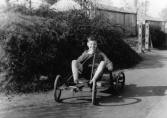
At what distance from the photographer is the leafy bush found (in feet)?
28.6

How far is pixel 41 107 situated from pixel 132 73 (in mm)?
6037

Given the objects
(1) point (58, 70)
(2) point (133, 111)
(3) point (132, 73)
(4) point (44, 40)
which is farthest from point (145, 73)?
(2) point (133, 111)

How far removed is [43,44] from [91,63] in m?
2.04

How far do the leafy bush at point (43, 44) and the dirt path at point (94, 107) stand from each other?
85 cm

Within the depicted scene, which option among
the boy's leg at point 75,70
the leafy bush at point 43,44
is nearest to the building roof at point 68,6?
the leafy bush at point 43,44

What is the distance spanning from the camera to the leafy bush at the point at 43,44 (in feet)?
28.6

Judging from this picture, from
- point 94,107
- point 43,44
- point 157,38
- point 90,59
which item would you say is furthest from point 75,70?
point 157,38

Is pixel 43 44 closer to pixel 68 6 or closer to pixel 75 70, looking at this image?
pixel 75 70

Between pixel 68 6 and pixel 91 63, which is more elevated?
pixel 68 6

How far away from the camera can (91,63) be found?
8.24 metres

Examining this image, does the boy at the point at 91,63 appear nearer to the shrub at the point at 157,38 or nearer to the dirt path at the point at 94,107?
the dirt path at the point at 94,107

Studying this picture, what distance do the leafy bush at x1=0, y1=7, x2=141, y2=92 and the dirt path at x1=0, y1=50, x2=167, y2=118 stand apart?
850mm

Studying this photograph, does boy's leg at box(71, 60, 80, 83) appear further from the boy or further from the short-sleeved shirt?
the short-sleeved shirt

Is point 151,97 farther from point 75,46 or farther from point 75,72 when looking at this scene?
point 75,46
